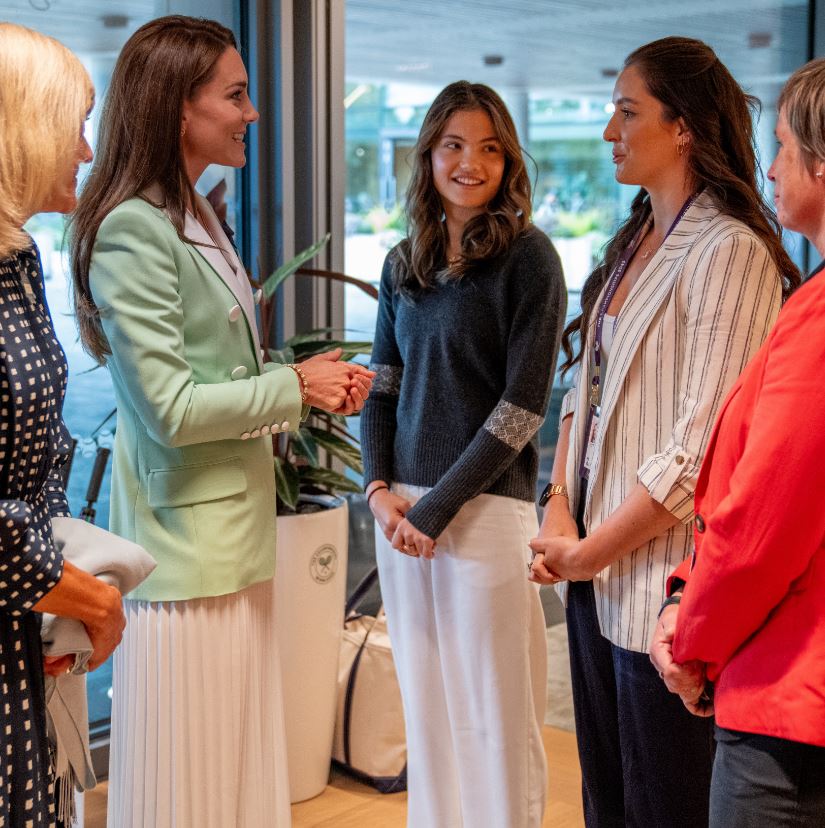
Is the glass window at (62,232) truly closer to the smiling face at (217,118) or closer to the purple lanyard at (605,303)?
the smiling face at (217,118)

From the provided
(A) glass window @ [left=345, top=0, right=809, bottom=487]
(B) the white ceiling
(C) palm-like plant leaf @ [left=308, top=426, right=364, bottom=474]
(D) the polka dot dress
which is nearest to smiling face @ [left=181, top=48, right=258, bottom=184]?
(D) the polka dot dress

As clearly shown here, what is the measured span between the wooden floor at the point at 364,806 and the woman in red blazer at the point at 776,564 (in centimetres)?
177

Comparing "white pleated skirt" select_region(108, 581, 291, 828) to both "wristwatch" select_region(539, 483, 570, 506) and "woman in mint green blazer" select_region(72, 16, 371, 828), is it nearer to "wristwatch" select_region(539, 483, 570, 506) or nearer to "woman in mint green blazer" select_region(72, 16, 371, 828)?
"woman in mint green blazer" select_region(72, 16, 371, 828)

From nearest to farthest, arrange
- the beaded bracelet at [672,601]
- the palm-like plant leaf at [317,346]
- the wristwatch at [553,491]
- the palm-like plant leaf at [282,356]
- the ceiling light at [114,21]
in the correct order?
the beaded bracelet at [672,601], the wristwatch at [553,491], the palm-like plant leaf at [282,356], the palm-like plant leaf at [317,346], the ceiling light at [114,21]

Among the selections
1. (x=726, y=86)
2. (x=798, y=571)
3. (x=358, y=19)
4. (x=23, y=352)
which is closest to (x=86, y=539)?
(x=23, y=352)

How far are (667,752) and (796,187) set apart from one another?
38.0 inches

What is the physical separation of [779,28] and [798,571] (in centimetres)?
431

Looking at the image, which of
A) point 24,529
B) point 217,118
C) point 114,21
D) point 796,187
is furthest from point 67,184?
point 114,21

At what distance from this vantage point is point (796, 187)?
1.43 metres

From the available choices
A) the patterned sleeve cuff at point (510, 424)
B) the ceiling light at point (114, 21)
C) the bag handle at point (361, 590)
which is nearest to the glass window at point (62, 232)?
the ceiling light at point (114, 21)

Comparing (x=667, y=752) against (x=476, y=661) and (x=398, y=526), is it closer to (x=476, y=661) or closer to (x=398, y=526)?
(x=476, y=661)

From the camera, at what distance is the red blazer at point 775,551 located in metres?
1.30

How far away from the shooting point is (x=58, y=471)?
5.55 ft

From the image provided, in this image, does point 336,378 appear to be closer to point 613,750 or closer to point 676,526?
point 676,526
